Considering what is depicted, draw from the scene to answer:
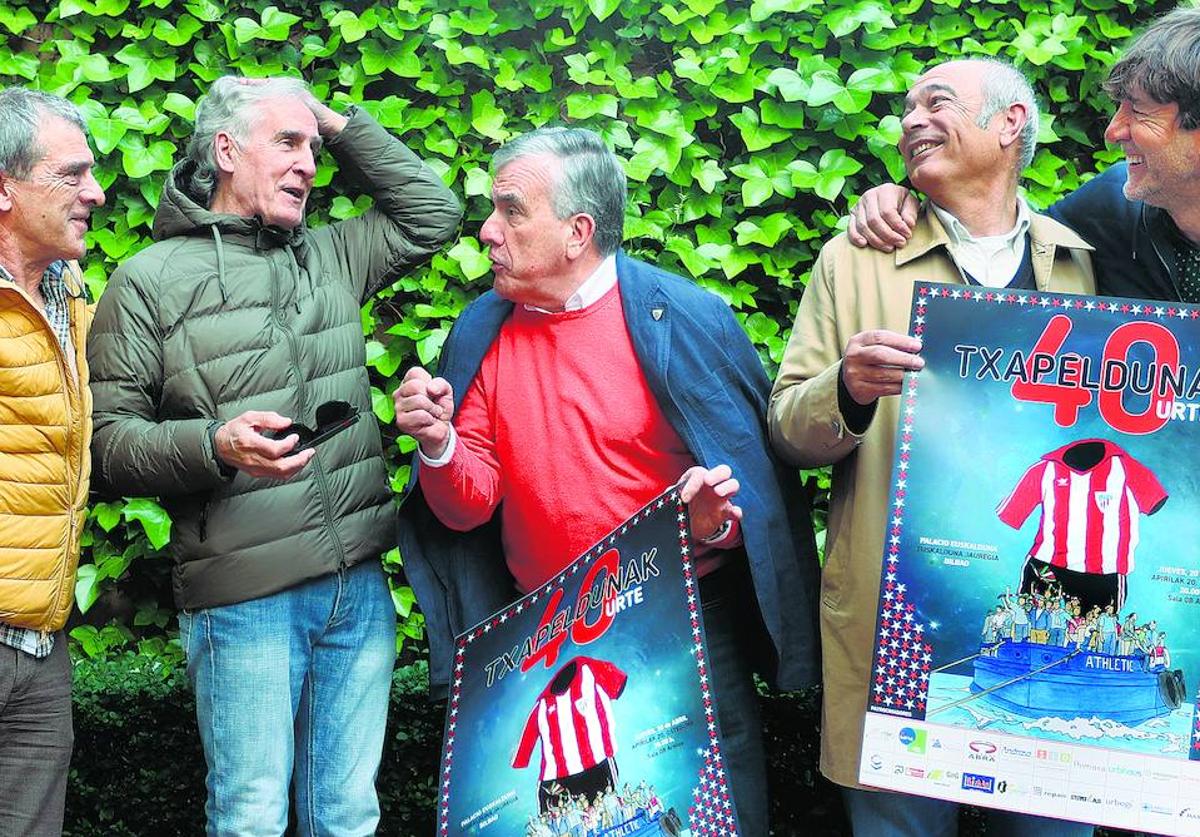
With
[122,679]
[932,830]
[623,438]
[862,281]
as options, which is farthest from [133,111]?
[932,830]

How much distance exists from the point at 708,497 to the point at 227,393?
3.68ft

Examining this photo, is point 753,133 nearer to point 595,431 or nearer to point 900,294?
point 900,294

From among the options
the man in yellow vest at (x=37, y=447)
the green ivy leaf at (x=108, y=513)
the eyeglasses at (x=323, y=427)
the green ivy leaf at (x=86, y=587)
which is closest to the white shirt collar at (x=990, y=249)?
the eyeglasses at (x=323, y=427)

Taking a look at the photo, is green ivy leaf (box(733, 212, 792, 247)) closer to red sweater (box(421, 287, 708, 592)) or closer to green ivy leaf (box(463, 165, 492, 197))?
green ivy leaf (box(463, 165, 492, 197))

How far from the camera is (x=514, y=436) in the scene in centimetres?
305

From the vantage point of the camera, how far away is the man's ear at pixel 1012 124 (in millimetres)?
2957

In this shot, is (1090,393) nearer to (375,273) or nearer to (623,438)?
(623,438)

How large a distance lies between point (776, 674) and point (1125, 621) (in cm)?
77

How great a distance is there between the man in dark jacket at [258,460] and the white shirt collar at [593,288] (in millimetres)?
540

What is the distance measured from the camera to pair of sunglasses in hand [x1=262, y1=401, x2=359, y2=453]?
296 cm

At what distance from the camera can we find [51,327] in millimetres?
2904

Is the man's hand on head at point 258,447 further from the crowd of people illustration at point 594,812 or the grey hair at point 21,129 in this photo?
the crowd of people illustration at point 594,812

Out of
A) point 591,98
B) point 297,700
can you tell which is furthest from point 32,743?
point 591,98

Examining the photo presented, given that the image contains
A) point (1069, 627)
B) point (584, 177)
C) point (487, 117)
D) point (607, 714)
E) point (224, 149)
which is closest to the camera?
point (1069, 627)
